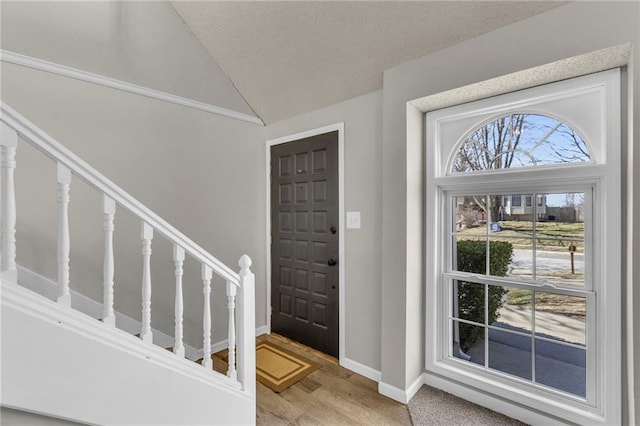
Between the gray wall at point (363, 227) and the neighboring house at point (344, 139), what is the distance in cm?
1

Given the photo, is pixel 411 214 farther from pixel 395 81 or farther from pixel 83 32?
pixel 83 32

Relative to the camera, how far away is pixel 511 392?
1.79m

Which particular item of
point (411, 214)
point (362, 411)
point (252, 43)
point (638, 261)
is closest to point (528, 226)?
point (638, 261)

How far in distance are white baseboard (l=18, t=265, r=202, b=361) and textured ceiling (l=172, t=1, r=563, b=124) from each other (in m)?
2.04

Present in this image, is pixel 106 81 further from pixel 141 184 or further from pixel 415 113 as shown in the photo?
pixel 415 113

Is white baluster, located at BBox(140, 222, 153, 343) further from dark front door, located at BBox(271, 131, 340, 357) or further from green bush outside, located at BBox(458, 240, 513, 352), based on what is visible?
green bush outside, located at BBox(458, 240, 513, 352)

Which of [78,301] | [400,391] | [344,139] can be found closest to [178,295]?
[78,301]

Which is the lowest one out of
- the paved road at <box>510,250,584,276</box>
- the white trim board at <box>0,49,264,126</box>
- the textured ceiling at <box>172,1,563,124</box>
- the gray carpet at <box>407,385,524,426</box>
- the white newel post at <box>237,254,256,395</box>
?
the gray carpet at <box>407,385,524,426</box>

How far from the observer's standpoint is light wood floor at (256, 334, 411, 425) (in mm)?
1792

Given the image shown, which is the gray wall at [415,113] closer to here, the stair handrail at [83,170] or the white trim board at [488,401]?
the white trim board at [488,401]

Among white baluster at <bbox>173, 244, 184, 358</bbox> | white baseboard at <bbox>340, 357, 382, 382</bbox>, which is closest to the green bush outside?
white baseboard at <bbox>340, 357, 382, 382</bbox>

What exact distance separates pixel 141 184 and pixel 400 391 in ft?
8.09

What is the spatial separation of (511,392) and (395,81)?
2161 millimetres

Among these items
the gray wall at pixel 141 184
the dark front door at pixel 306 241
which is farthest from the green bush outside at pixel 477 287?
the gray wall at pixel 141 184
